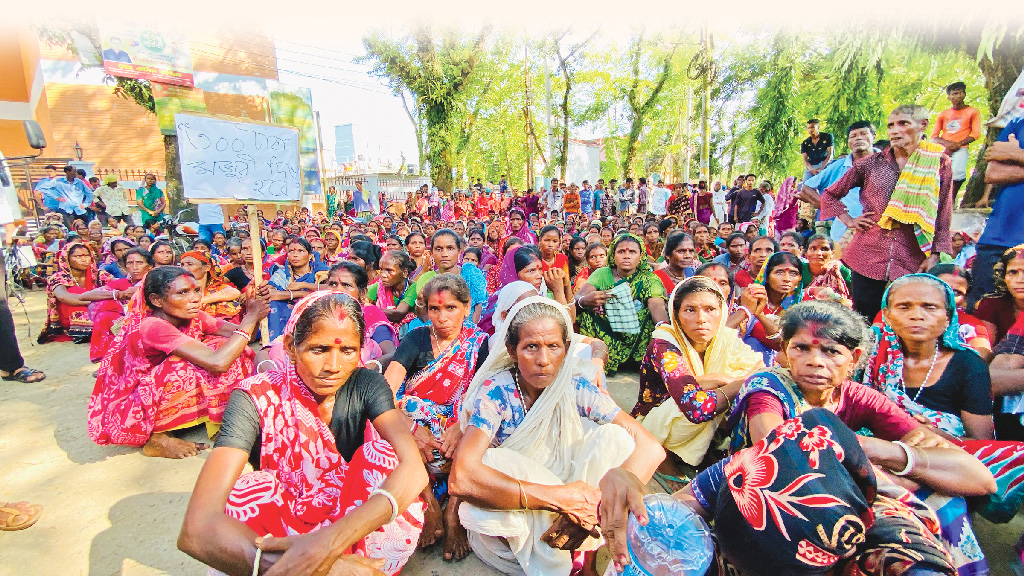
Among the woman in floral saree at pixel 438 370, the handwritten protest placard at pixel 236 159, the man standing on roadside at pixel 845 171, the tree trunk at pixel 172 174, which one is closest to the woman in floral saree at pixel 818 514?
the woman in floral saree at pixel 438 370

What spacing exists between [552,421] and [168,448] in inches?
106

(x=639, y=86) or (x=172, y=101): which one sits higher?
(x=639, y=86)

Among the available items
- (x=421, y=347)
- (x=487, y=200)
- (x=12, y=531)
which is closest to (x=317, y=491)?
(x=421, y=347)

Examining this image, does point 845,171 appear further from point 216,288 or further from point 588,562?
point 216,288

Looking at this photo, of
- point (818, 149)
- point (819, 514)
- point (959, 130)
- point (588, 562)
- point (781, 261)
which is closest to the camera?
point (819, 514)

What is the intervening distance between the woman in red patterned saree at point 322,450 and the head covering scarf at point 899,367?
225 centimetres

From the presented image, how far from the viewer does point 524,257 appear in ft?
14.2

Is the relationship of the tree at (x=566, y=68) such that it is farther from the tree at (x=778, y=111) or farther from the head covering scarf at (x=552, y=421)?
the head covering scarf at (x=552, y=421)

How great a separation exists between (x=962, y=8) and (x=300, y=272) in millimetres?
7708

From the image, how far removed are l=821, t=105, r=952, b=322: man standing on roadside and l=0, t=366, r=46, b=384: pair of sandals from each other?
7.28m

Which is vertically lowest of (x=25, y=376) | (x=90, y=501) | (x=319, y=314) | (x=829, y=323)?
(x=90, y=501)

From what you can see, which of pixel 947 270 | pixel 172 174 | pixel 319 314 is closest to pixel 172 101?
pixel 172 174

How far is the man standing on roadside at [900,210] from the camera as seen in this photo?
3.38 m

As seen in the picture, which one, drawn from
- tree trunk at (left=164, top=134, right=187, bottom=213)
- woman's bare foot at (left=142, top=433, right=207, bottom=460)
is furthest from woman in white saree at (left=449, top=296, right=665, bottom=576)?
tree trunk at (left=164, top=134, right=187, bottom=213)
